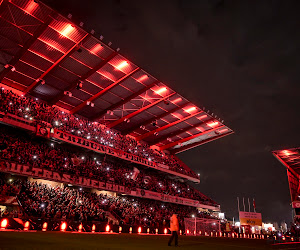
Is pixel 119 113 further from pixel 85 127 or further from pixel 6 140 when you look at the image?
pixel 6 140

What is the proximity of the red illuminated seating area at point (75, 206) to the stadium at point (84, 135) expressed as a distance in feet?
0.36

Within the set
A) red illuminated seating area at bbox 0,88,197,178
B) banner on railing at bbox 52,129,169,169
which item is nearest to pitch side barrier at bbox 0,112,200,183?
banner on railing at bbox 52,129,169,169

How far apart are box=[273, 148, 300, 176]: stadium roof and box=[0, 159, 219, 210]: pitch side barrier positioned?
75.5 ft

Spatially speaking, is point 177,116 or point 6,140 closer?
point 6,140

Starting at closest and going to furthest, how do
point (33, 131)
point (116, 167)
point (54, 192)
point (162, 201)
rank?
point (54, 192) → point (33, 131) → point (116, 167) → point (162, 201)

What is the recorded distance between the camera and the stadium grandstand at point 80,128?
23.5 meters

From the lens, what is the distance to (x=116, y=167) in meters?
39.5

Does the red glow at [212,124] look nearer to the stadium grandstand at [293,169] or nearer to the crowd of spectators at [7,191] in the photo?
the stadium grandstand at [293,169]

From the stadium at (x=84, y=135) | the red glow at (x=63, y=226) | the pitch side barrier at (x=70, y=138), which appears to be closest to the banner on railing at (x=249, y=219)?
the stadium at (x=84, y=135)

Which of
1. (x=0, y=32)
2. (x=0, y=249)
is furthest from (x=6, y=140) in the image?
(x=0, y=249)

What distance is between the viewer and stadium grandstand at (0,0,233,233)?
2355 cm

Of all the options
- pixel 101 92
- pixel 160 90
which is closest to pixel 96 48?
pixel 101 92

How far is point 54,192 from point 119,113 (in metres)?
16.4

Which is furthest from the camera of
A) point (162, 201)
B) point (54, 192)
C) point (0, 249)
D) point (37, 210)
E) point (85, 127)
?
point (162, 201)
